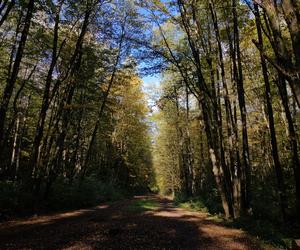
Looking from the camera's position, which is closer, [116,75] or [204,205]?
[204,205]

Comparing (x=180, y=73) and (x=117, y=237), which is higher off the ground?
(x=180, y=73)

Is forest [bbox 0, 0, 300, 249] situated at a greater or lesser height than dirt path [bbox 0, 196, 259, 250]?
greater

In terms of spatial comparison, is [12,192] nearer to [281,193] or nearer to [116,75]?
[281,193]

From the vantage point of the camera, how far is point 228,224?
984cm

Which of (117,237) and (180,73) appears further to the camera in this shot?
(180,73)

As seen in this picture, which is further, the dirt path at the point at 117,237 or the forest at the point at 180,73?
the forest at the point at 180,73

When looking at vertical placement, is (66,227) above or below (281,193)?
below

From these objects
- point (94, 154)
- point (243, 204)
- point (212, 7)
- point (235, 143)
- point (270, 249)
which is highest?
point (212, 7)

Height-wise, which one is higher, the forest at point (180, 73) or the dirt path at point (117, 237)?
the forest at point (180, 73)

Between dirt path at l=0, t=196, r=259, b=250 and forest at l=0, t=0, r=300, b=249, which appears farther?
forest at l=0, t=0, r=300, b=249

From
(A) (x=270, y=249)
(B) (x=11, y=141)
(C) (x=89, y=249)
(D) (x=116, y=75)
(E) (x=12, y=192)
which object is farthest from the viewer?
(B) (x=11, y=141)

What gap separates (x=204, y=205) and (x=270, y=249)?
9.63 meters

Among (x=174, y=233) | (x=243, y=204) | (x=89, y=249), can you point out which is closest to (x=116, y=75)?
(x=243, y=204)

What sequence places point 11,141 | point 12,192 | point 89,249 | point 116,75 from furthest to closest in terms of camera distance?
point 11,141
point 116,75
point 12,192
point 89,249
